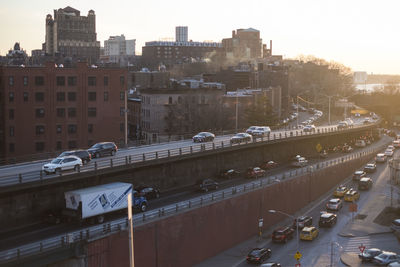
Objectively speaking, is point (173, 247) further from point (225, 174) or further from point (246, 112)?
point (246, 112)

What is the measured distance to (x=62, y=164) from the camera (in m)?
34.9

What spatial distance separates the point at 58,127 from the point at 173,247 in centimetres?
3150

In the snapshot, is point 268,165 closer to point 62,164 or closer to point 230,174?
point 230,174

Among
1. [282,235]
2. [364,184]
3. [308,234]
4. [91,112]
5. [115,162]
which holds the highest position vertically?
[91,112]

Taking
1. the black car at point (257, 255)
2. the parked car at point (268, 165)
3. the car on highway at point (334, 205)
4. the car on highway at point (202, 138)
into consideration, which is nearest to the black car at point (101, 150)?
the car on highway at point (202, 138)

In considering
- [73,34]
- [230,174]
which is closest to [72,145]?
[230,174]

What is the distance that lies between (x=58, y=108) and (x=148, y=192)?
1012 inches

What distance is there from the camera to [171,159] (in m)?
43.3

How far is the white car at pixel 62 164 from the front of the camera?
34.3 metres

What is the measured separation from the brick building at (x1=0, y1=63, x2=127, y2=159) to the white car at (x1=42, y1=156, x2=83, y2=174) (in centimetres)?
2429

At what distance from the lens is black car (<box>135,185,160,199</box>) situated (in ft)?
128

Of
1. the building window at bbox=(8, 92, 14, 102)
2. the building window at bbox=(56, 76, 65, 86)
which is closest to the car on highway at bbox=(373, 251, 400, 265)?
the building window at bbox=(56, 76, 65, 86)

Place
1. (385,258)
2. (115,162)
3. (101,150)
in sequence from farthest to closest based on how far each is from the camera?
(101,150)
(115,162)
(385,258)

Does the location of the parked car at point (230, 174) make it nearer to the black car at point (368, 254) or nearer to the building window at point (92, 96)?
the black car at point (368, 254)
